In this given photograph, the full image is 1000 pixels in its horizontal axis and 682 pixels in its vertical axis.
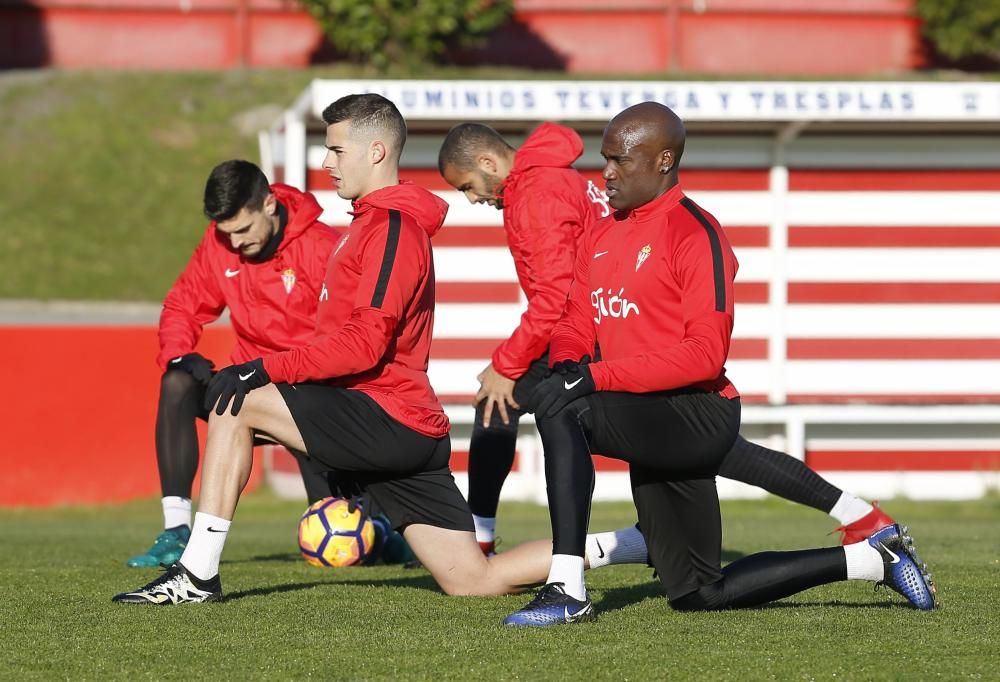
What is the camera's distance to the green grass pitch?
4.65m

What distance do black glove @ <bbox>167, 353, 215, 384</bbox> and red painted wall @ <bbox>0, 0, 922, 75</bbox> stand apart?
23.9m

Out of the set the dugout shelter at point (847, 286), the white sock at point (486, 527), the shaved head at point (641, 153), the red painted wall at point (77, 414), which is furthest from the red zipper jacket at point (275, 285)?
the dugout shelter at point (847, 286)

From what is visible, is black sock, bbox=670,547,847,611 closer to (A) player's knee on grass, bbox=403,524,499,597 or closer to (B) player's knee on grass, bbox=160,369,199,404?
(A) player's knee on grass, bbox=403,524,499,597

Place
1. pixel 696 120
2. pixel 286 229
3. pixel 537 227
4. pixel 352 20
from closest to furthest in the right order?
pixel 537 227 < pixel 286 229 < pixel 696 120 < pixel 352 20

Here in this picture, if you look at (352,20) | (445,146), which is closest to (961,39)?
(352,20)

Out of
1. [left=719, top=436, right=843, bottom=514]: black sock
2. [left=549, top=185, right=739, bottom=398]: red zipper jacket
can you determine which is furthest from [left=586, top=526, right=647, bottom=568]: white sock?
[left=549, top=185, right=739, bottom=398]: red zipper jacket

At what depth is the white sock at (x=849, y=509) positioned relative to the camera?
5895mm

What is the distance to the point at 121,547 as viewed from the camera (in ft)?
28.5

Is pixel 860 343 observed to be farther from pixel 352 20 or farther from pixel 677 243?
pixel 352 20

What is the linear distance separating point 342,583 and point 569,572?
1812mm

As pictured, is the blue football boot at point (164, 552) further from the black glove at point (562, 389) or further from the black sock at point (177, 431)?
the black glove at point (562, 389)

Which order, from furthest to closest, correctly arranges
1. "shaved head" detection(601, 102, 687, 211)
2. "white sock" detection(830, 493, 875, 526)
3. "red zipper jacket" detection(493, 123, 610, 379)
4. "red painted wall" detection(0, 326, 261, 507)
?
"red painted wall" detection(0, 326, 261, 507), "red zipper jacket" detection(493, 123, 610, 379), "white sock" detection(830, 493, 875, 526), "shaved head" detection(601, 102, 687, 211)

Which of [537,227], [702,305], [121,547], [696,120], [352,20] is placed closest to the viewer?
[702,305]

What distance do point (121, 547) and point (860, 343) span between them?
717 cm
